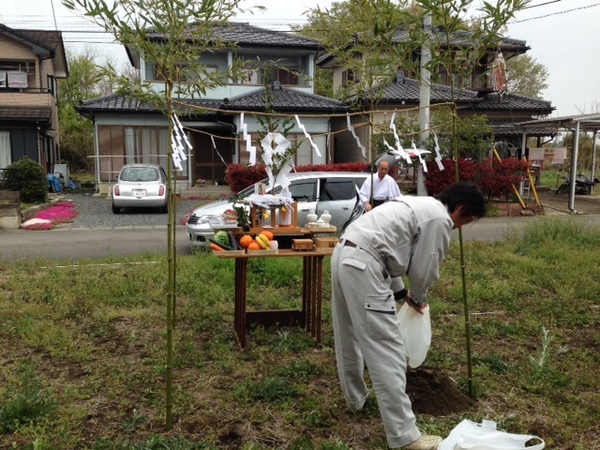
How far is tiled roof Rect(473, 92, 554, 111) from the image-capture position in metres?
22.1

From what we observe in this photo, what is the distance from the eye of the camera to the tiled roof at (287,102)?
1923 cm

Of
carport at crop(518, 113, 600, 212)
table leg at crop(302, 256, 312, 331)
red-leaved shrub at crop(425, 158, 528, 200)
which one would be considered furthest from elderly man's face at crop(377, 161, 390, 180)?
carport at crop(518, 113, 600, 212)

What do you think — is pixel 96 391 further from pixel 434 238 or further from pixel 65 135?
pixel 65 135

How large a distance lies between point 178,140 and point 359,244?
1.60 metres

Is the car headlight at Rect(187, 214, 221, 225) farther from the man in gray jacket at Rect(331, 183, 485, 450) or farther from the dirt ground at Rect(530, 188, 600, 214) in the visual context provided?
the dirt ground at Rect(530, 188, 600, 214)

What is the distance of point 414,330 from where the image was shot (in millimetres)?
3527

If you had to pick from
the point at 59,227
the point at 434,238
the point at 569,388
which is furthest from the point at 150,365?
the point at 59,227

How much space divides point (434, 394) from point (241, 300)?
73.7 inches

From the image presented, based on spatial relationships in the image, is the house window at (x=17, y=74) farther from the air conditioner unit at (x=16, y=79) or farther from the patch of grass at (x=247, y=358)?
the patch of grass at (x=247, y=358)

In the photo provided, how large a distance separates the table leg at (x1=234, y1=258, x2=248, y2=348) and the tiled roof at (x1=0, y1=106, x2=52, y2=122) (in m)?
18.3

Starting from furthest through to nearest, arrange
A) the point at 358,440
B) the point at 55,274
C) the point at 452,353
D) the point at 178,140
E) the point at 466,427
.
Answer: the point at 55,274 → the point at 452,353 → the point at 178,140 → the point at 358,440 → the point at 466,427

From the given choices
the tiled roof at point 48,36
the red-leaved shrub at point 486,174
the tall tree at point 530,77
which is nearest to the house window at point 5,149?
the tiled roof at point 48,36

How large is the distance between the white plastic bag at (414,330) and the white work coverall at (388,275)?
431 millimetres

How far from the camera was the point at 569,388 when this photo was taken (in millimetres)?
3977
